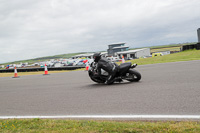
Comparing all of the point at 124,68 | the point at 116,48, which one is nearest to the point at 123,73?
the point at 124,68

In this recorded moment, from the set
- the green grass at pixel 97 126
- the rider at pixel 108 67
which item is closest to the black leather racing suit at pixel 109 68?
the rider at pixel 108 67

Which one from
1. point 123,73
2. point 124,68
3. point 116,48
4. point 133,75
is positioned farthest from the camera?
point 116,48

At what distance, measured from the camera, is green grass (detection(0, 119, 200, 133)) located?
3463 millimetres

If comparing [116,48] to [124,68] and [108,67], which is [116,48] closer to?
[108,67]

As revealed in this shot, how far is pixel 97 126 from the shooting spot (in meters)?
3.93

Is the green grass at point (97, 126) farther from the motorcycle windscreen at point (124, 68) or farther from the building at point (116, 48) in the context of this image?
the building at point (116, 48)

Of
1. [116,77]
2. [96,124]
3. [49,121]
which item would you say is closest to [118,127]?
[96,124]

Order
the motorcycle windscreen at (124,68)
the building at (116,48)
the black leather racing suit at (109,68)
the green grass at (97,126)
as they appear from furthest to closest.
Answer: the building at (116,48) → the black leather racing suit at (109,68) → the motorcycle windscreen at (124,68) → the green grass at (97,126)

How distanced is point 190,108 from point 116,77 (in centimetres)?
452

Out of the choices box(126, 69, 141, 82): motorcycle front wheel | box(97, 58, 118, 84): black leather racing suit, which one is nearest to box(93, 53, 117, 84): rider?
box(97, 58, 118, 84): black leather racing suit

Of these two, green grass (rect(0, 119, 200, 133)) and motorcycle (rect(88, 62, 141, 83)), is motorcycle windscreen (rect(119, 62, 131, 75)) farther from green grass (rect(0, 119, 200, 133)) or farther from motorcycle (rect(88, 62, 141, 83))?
green grass (rect(0, 119, 200, 133))

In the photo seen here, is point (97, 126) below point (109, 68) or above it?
below

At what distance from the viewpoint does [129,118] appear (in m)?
4.38

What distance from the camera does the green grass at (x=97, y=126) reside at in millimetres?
3463
